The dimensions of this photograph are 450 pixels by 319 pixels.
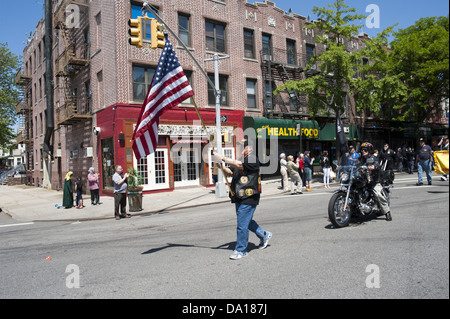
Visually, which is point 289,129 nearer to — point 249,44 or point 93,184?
point 249,44

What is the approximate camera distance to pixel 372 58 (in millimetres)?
20375

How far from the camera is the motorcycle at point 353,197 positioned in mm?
7098

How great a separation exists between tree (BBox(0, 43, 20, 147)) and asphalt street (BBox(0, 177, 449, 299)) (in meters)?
29.9

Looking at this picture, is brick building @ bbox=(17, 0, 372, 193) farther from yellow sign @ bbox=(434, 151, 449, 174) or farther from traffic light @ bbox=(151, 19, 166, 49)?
yellow sign @ bbox=(434, 151, 449, 174)

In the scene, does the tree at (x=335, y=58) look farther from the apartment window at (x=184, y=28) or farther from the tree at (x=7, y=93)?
the tree at (x=7, y=93)

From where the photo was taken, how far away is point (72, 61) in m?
19.6

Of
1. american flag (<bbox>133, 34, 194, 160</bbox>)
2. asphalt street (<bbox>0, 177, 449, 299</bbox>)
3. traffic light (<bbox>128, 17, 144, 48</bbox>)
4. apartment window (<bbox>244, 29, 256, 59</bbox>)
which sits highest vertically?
apartment window (<bbox>244, 29, 256, 59</bbox>)

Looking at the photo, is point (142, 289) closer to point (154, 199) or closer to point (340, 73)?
point (154, 199)

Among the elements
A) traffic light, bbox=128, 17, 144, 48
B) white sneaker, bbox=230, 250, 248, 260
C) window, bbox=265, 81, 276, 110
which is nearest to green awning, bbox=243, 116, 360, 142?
window, bbox=265, 81, 276, 110

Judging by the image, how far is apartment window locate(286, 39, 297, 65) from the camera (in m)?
24.6

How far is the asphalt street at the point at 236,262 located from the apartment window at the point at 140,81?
10663mm

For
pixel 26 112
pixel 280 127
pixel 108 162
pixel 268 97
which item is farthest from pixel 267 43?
pixel 26 112

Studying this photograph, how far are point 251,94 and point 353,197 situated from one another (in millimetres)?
16094

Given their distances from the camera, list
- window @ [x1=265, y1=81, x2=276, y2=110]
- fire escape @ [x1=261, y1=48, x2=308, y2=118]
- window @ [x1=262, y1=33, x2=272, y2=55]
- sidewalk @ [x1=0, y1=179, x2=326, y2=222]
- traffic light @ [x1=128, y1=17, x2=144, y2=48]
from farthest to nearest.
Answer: window @ [x1=262, y1=33, x2=272, y2=55] < window @ [x1=265, y1=81, x2=276, y2=110] < fire escape @ [x1=261, y1=48, x2=308, y2=118] < sidewalk @ [x1=0, y1=179, x2=326, y2=222] < traffic light @ [x1=128, y1=17, x2=144, y2=48]
